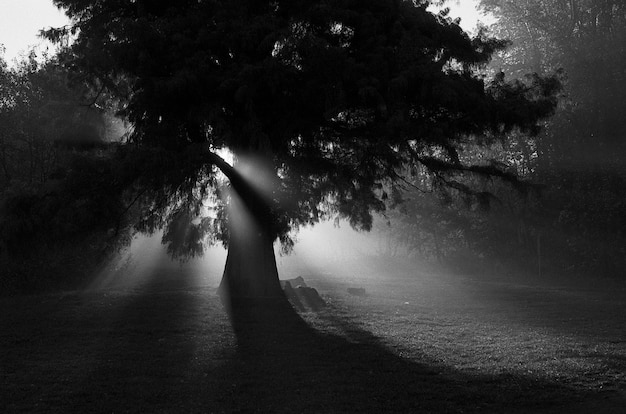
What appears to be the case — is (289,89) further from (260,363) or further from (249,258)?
(260,363)

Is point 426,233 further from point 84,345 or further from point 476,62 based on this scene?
point 84,345

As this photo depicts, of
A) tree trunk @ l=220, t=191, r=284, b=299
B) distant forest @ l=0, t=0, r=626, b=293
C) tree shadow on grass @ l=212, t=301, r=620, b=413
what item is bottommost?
tree shadow on grass @ l=212, t=301, r=620, b=413

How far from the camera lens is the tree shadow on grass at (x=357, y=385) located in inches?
324

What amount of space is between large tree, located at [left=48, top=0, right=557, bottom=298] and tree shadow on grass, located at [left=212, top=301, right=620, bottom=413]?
14.2ft

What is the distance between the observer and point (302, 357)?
455 inches

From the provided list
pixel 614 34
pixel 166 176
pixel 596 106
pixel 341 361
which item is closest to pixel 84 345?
pixel 166 176

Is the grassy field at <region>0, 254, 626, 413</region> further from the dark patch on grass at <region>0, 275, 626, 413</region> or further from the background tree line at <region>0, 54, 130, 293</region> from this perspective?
the background tree line at <region>0, 54, 130, 293</region>

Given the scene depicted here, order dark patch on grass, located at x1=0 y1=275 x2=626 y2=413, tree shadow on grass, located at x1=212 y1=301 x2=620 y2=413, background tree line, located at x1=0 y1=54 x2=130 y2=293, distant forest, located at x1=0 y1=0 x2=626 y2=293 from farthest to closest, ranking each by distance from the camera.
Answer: distant forest, located at x1=0 y1=0 x2=626 y2=293
background tree line, located at x1=0 y1=54 x2=130 y2=293
dark patch on grass, located at x1=0 y1=275 x2=626 y2=413
tree shadow on grass, located at x1=212 y1=301 x2=620 y2=413

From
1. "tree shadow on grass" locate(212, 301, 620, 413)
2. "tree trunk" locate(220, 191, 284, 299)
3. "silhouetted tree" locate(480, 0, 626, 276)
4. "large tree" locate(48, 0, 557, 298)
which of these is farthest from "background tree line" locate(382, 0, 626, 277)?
"tree shadow on grass" locate(212, 301, 620, 413)

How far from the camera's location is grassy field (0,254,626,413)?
8.45m

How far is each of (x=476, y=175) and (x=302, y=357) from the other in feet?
33.9

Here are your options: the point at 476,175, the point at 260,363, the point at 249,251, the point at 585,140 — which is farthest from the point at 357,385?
the point at 585,140

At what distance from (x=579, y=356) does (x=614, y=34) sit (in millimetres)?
24503

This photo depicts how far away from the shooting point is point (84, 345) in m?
12.5
